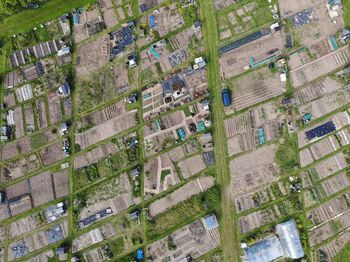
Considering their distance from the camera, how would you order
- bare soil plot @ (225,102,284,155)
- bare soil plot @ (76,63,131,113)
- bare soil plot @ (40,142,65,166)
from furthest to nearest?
1. bare soil plot @ (40,142,65,166)
2. bare soil plot @ (76,63,131,113)
3. bare soil plot @ (225,102,284,155)

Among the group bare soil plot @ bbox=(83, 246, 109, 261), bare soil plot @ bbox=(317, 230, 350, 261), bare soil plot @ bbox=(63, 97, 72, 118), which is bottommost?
bare soil plot @ bbox=(317, 230, 350, 261)

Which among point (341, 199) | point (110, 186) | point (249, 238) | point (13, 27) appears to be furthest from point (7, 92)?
point (341, 199)

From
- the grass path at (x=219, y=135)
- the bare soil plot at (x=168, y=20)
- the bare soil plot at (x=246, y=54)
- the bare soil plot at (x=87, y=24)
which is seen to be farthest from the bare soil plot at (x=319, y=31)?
the bare soil plot at (x=87, y=24)

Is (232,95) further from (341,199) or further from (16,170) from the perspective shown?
(16,170)

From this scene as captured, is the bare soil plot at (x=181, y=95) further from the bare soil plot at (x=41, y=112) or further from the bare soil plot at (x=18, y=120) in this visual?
the bare soil plot at (x=18, y=120)

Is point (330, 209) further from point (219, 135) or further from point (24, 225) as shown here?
point (24, 225)

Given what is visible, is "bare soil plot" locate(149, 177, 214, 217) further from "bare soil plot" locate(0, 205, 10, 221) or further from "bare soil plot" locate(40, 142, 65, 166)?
"bare soil plot" locate(0, 205, 10, 221)

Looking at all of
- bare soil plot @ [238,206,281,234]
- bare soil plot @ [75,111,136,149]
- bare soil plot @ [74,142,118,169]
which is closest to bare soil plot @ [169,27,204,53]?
bare soil plot @ [75,111,136,149]
